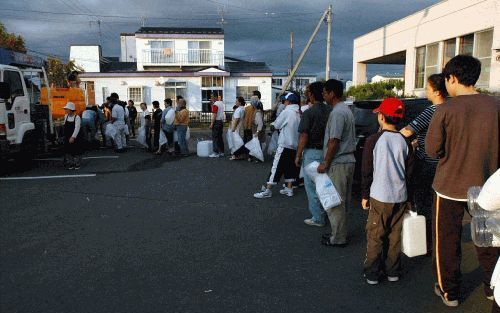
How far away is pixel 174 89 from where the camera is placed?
111 feet

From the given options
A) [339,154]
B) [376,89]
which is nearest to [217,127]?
[339,154]

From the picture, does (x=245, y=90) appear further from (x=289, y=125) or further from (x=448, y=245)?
(x=448, y=245)

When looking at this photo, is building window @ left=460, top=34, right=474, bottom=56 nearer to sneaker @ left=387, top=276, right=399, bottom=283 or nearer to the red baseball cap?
the red baseball cap

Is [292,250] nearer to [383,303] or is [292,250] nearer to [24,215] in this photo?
[383,303]

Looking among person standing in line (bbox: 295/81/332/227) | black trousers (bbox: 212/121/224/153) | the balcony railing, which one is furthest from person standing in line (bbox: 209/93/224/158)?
the balcony railing

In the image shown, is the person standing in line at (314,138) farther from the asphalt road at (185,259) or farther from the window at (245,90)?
the window at (245,90)

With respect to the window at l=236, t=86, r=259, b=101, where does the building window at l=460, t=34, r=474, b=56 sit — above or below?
above

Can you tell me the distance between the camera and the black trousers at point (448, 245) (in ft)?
10.5

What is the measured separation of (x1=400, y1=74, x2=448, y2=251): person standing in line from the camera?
411 cm

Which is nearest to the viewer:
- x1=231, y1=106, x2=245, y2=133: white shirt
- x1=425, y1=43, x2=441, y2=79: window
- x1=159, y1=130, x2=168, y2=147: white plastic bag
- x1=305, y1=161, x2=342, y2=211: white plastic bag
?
x1=305, y1=161, x2=342, y2=211: white plastic bag

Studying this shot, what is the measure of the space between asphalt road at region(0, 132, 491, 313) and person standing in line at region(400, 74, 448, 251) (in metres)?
0.65

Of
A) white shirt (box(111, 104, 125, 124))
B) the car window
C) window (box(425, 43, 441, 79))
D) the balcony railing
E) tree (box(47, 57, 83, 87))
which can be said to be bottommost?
white shirt (box(111, 104, 125, 124))

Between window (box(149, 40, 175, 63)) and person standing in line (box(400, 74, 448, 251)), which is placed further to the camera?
window (box(149, 40, 175, 63))

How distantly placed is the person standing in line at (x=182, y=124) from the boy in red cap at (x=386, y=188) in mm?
9300
